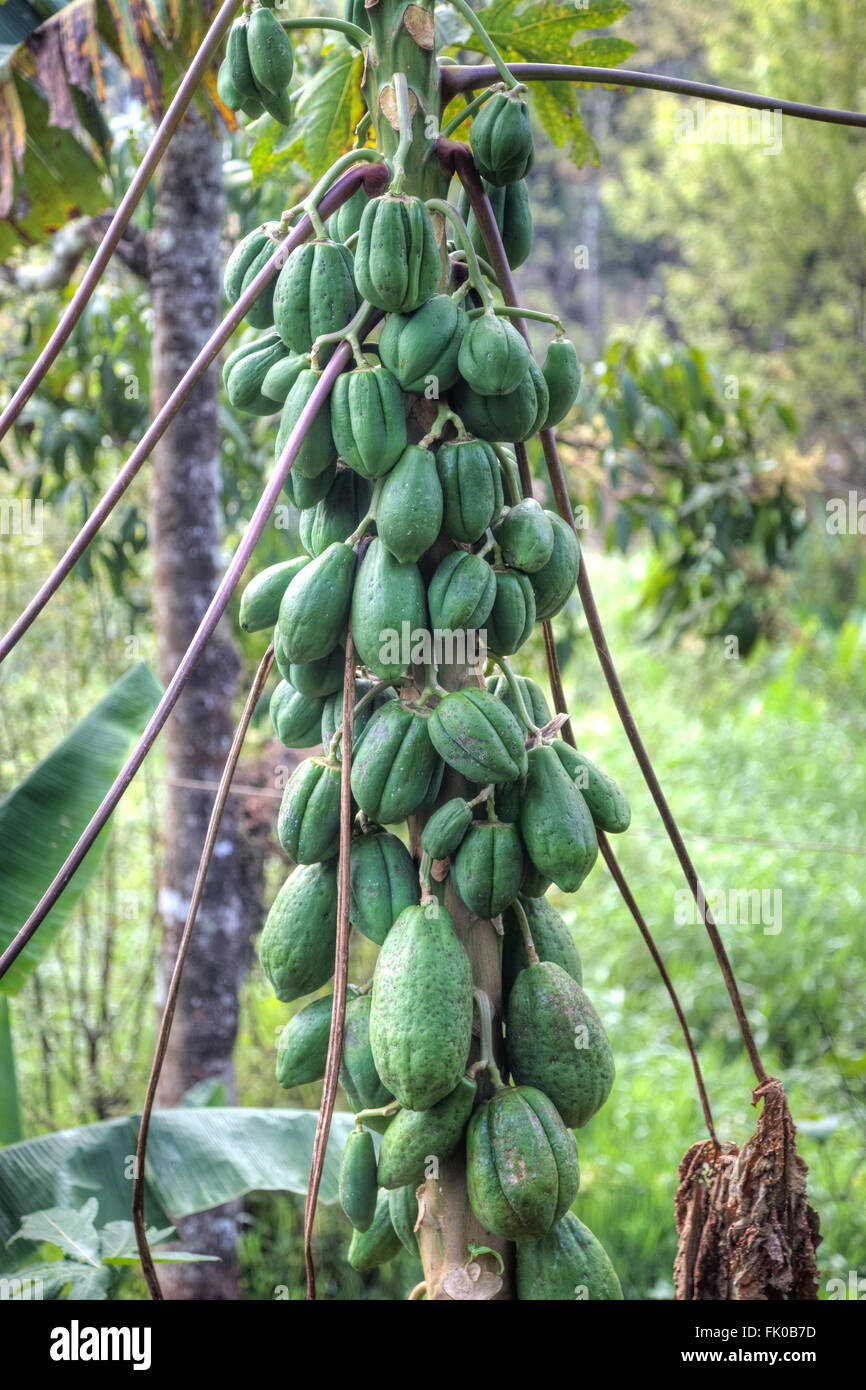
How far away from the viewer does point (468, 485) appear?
89cm

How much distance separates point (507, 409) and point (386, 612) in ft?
0.64

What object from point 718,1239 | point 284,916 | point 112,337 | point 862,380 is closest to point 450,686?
point 284,916

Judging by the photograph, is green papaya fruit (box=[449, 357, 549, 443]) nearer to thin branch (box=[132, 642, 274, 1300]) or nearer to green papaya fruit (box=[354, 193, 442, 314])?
green papaya fruit (box=[354, 193, 442, 314])

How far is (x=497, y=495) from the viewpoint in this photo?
93 centimetres

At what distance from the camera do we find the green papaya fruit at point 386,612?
868mm

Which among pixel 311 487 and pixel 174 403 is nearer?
pixel 174 403

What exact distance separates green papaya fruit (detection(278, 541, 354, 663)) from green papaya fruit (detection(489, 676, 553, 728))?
0.16 meters

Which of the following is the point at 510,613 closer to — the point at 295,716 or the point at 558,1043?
the point at 295,716

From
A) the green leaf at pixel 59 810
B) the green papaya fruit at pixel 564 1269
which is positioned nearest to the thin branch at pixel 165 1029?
the green papaya fruit at pixel 564 1269

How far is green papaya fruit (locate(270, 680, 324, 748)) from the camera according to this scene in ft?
3.25

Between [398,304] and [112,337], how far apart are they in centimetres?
300

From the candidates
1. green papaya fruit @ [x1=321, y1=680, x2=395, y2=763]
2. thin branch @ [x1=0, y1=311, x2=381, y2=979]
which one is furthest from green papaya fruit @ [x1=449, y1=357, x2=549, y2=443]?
green papaya fruit @ [x1=321, y1=680, x2=395, y2=763]

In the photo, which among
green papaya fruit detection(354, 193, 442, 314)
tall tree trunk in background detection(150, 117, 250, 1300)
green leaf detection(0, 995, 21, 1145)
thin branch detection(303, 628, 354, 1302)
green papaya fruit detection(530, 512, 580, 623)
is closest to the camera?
thin branch detection(303, 628, 354, 1302)

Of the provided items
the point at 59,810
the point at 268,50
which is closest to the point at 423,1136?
the point at 268,50
